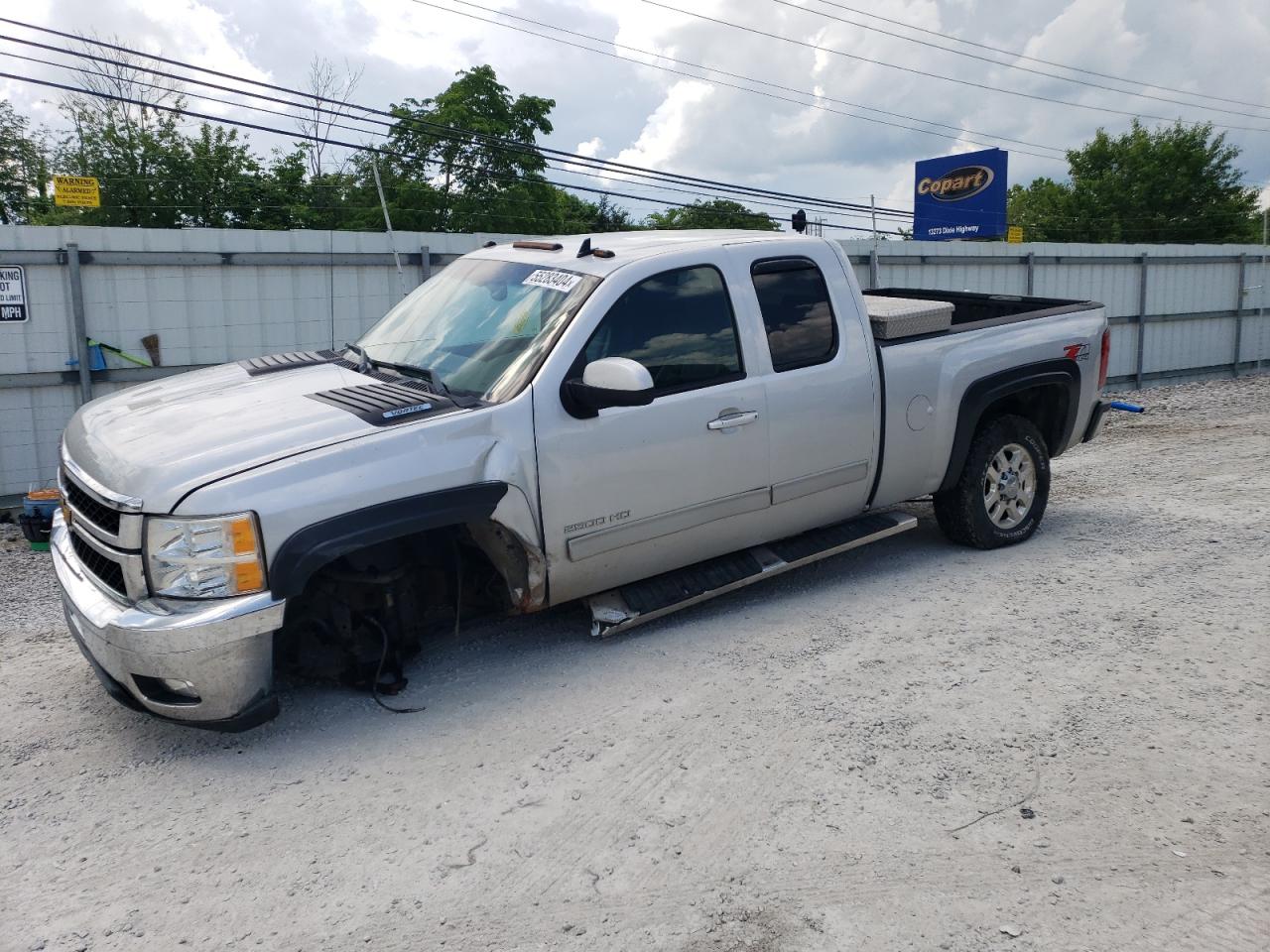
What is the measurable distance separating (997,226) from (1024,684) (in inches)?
1082

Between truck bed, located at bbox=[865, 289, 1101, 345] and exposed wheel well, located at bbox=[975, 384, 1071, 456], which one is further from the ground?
truck bed, located at bbox=[865, 289, 1101, 345]

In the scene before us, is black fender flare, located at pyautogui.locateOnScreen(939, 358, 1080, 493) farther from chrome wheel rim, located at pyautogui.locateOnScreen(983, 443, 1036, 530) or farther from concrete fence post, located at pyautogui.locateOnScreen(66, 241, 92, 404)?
concrete fence post, located at pyautogui.locateOnScreen(66, 241, 92, 404)

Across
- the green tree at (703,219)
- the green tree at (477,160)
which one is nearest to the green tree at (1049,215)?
the green tree at (703,219)

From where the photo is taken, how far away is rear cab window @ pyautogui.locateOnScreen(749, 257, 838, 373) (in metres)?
5.18

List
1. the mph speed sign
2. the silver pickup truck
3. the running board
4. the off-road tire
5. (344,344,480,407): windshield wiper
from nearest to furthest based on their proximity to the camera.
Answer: the silver pickup truck < (344,344,480,407): windshield wiper < the running board < the off-road tire < the mph speed sign

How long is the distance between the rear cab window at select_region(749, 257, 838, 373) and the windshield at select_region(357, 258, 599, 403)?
3.22 feet

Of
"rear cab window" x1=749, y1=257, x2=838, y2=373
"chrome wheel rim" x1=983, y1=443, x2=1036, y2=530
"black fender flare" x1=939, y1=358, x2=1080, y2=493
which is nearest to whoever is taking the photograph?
"rear cab window" x1=749, y1=257, x2=838, y2=373

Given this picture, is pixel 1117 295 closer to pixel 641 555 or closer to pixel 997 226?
pixel 997 226

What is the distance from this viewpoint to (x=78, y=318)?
841cm

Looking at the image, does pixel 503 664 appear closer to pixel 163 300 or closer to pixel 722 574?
pixel 722 574

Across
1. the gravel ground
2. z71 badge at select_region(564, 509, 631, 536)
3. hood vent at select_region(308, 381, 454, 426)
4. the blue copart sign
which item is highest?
the blue copart sign

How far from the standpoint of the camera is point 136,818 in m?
3.54

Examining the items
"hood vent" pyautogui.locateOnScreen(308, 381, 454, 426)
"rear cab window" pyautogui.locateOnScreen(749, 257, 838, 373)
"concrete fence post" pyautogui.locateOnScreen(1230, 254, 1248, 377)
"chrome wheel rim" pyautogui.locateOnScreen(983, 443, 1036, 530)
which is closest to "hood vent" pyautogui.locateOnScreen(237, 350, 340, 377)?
"hood vent" pyautogui.locateOnScreen(308, 381, 454, 426)

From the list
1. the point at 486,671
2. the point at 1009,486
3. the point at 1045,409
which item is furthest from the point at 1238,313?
the point at 486,671
